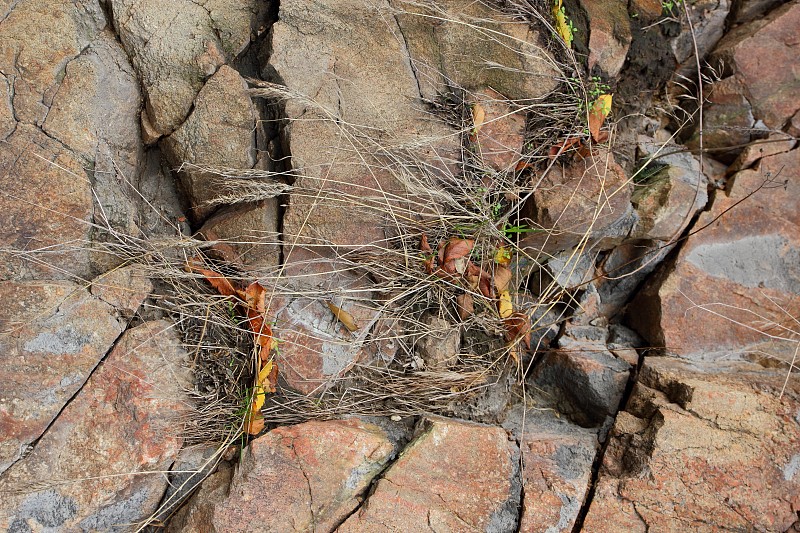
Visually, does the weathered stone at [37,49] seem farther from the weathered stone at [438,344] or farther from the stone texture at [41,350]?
the weathered stone at [438,344]

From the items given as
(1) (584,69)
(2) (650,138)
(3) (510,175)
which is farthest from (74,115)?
(2) (650,138)

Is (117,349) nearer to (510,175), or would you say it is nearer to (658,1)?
(510,175)

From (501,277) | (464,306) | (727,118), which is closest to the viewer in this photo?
(464,306)

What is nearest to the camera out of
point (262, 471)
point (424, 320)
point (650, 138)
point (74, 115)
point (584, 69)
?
point (262, 471)

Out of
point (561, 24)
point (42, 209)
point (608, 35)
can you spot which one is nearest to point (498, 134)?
point (561, 24)

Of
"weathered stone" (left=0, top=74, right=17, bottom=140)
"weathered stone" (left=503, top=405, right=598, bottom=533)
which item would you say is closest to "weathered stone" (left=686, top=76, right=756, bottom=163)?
"weathered stone" (left=503, top=405, right=598, bottom=533)

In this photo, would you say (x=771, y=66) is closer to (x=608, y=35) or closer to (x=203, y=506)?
(x=608, y=35)
